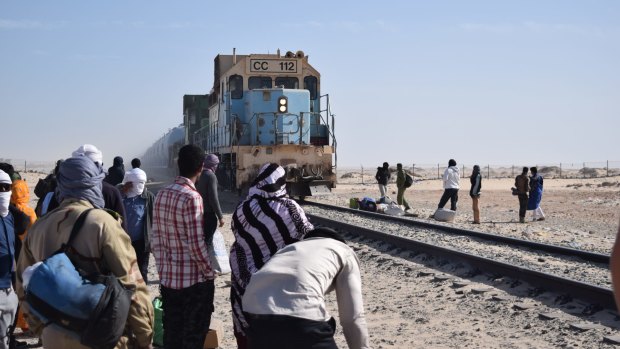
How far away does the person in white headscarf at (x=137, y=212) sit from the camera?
7.28 meters

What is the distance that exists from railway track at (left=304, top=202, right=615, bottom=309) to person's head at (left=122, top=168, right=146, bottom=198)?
15.4 ft

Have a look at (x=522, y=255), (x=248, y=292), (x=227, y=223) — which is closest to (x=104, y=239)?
(x=248, y=292)

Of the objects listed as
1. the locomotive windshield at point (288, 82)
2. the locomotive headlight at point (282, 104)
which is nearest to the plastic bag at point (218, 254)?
the locomotive headlight at point (282, 104)

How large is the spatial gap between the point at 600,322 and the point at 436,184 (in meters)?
44.3

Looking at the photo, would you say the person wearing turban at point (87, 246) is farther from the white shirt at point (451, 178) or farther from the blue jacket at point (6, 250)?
the white shirt at point (451, 178)

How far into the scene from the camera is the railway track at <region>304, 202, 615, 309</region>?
325 inches

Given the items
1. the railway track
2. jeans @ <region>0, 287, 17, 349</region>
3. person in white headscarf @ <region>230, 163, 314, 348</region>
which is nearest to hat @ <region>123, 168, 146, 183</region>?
jeans @ <region>0, 287, 17, 349</region>

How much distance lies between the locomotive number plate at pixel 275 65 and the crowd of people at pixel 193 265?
59.1ft

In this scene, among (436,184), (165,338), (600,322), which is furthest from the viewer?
(436,184)

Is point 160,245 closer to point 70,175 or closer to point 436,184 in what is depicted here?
point 70,175

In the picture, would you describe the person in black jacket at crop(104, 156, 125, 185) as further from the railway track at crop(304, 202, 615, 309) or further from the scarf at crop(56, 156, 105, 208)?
the scarf at crop(56, 156, 105, 208)

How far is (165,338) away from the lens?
538cm

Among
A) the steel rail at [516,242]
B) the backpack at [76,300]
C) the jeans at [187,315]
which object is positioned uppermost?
the backpack at [76,300]

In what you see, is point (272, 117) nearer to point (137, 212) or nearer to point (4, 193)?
point (137, 212)
